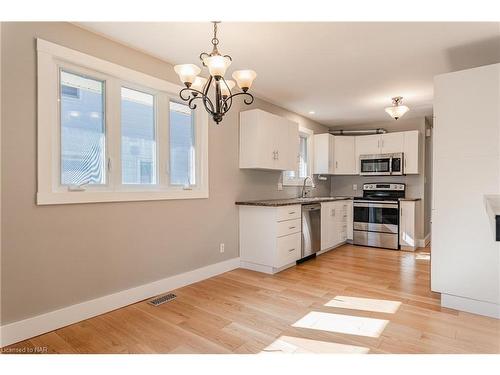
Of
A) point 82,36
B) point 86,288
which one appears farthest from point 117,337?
point 82,36

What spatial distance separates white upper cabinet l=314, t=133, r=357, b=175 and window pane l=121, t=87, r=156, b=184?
373 centimetres

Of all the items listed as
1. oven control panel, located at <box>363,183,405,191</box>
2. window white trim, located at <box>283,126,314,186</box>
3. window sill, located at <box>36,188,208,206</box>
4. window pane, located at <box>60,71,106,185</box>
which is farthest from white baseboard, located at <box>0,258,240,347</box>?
oven control panel, located at <box>363,183,405,191</box>

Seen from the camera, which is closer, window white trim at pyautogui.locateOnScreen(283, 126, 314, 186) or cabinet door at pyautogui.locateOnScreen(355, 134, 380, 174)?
window white trim at pyautogui.locateOnScreen(283, 126, 314, 186)

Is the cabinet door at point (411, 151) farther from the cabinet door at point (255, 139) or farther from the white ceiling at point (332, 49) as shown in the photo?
the cabinet door at point (255, 139)

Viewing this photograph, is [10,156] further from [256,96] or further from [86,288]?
[256,96]

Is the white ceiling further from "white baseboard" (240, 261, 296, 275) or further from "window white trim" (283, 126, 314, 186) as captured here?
"white baseboard" (240, 261, 296, 275)

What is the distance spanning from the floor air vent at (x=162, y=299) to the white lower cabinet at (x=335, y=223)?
8.71 ft

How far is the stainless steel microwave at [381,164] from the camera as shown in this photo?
18.0ft

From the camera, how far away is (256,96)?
4379 millimetres

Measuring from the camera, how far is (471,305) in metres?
2.62

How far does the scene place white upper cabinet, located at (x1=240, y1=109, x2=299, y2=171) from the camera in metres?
3.96

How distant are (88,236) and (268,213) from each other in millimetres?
2056

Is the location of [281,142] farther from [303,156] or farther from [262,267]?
[262,267]

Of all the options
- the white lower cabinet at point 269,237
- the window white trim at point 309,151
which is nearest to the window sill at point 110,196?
the white lower cabinet at point 269,237
